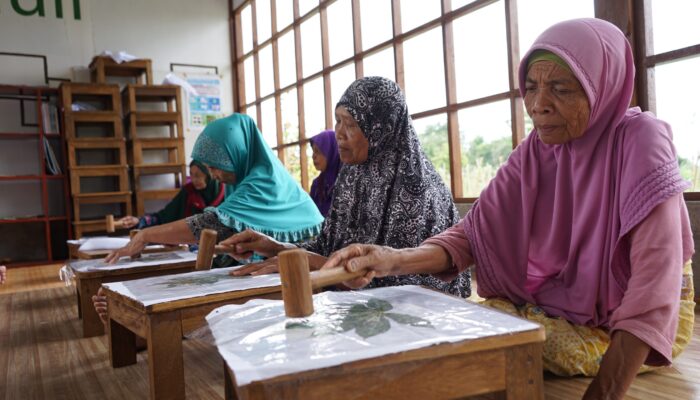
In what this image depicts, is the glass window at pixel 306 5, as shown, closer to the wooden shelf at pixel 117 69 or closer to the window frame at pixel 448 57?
the window frame at pixel 448 57

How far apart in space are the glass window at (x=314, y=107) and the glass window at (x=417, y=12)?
1.30 meters

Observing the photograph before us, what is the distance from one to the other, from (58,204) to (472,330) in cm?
638

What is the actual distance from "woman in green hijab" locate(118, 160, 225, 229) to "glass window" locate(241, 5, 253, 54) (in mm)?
3535

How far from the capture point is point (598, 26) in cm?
124

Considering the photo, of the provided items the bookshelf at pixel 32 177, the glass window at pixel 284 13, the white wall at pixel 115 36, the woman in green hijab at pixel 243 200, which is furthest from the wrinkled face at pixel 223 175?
the white wall at pixel 115 36

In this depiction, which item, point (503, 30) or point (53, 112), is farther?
point (53, 112)

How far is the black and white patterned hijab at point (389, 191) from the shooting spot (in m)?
1.69

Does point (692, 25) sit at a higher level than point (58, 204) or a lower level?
higher

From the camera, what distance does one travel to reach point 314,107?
548 centimetres

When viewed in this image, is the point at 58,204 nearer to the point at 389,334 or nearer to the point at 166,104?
the point at 166,104

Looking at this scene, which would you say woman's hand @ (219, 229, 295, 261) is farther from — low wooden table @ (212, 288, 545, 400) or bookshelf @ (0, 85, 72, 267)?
bookshelf @ (0, 85, 72, 267)

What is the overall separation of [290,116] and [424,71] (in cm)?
216

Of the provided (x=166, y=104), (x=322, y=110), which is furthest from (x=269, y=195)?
(x=166, y=104)

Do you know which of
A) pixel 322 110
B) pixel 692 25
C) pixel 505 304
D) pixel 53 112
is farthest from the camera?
pixel 53 112
